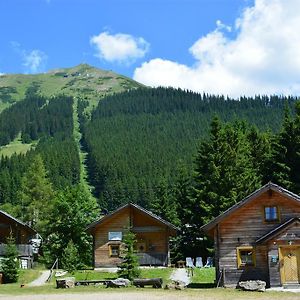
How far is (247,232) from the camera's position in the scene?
33.2m

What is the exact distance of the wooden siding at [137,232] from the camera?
156ft

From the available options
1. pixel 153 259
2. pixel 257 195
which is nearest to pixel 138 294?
pixel 257 195

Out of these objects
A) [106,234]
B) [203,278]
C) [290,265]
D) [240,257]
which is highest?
[106,234]

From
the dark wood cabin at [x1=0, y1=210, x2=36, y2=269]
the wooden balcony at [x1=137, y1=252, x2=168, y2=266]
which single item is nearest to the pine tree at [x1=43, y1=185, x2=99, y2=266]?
the dark wood cabin at [x1=0, y1=210, x2=36, y2=269]

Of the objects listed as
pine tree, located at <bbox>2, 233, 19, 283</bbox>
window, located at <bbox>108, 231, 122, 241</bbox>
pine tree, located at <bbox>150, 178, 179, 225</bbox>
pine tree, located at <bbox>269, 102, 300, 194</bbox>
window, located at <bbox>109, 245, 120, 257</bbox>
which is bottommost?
pine tree, located at <bbox>2, 233, 19, 283</bbox>

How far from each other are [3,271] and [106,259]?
11.5 meters

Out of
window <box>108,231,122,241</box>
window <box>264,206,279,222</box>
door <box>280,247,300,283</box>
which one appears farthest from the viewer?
window <box>108,231,122,241</box>

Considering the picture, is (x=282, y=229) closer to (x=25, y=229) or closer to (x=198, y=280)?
(x=198, y=280)

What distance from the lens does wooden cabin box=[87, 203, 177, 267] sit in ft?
155

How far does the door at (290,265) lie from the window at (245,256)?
93.0 inches

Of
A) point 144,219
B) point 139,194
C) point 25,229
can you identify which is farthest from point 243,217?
point 139,194

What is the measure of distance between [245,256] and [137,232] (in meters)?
16.2

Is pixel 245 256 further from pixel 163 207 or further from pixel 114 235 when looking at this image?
pixel 163 207

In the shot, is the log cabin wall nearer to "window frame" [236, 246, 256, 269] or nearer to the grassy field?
the grassy field
